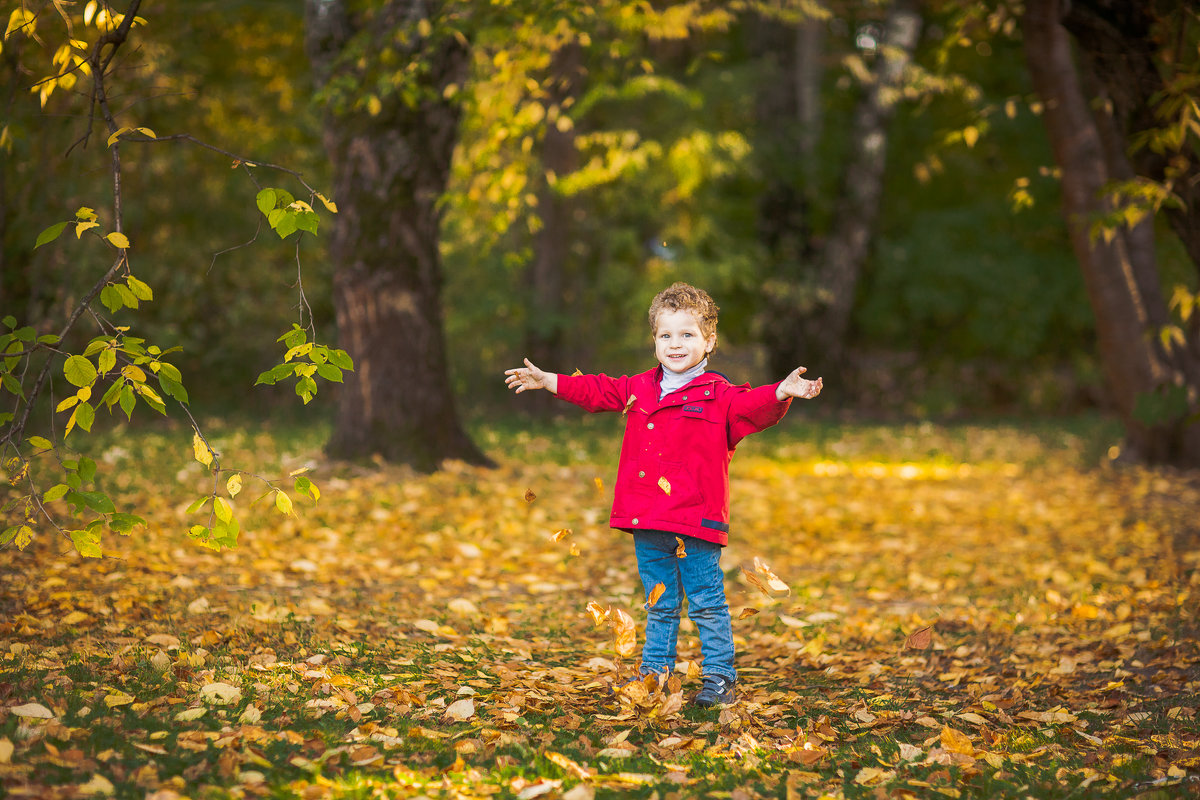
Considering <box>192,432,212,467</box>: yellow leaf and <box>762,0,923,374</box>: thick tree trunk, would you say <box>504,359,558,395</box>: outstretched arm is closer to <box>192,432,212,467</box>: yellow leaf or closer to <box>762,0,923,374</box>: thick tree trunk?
<box>192,432,212,467</box>: yellow leaf

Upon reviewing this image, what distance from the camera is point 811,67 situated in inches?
851

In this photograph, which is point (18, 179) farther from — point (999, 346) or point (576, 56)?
point (999, 346)

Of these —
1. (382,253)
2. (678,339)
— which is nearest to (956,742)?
(678,339)

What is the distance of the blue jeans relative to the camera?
14.0 feet

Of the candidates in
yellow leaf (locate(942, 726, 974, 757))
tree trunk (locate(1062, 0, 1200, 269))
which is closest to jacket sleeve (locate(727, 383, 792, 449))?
yellow leaf (locate(942, 726, 974, 757))


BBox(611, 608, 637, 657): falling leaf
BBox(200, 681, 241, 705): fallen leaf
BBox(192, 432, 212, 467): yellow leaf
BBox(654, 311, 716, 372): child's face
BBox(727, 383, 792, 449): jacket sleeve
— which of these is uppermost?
BBox(654, 311, 716, 372): child's face

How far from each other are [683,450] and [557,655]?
159 centimetres

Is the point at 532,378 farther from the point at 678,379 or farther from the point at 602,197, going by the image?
the point at 602,197

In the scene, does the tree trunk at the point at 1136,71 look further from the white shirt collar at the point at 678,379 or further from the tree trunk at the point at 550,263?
the tree trunk at the point at 550,263

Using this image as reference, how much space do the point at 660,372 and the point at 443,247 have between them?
10053 millimetres

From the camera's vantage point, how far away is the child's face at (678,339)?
4.21 metres

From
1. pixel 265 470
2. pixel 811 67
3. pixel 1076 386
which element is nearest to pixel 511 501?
pixel 265 470

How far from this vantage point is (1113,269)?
11.4 m

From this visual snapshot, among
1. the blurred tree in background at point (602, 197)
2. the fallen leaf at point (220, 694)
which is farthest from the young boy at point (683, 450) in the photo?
the blurred tree in background at point (602, 197)
